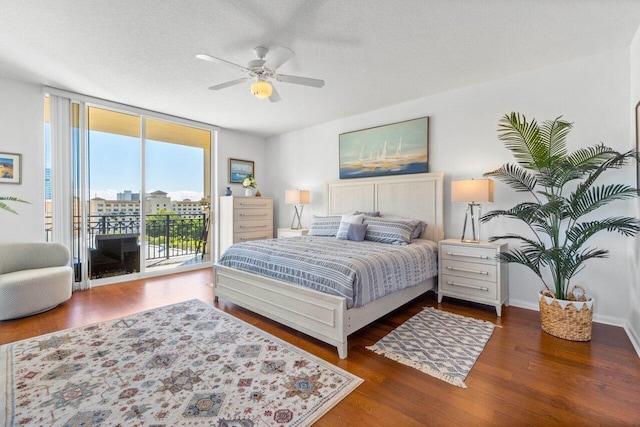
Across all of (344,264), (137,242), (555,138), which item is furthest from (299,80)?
(137,242)

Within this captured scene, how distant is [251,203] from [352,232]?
99.5 inches

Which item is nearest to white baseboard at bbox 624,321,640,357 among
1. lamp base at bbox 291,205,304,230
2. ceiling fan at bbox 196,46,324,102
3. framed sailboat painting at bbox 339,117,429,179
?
framed sailboat painting at bbox 339,117,429,179

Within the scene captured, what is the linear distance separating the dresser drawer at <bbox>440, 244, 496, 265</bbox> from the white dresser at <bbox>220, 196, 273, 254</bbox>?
346 cm

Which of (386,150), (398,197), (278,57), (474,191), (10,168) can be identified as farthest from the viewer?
(386,150)

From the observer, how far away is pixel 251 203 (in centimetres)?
546

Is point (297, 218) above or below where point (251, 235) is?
above

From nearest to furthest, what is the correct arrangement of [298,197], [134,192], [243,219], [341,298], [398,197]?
[341,298] < [398,197] < [134,192] < [298,197] < [243,219]

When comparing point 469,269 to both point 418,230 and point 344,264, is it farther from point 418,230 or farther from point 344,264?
point 344,264

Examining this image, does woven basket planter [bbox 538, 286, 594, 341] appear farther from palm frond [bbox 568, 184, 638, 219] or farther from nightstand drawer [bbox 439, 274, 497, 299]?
palm frond [bbox 568, 184, 638, 219]

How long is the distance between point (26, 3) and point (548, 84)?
474 centimetres

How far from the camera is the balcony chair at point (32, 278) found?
2840mm

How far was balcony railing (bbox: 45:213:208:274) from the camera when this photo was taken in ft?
13.7

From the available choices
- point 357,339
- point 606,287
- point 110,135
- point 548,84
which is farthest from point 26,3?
point 606,287

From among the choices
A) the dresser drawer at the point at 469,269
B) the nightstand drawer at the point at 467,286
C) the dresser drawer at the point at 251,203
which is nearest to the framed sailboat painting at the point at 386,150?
the dresser drawer at the point at 469,269
